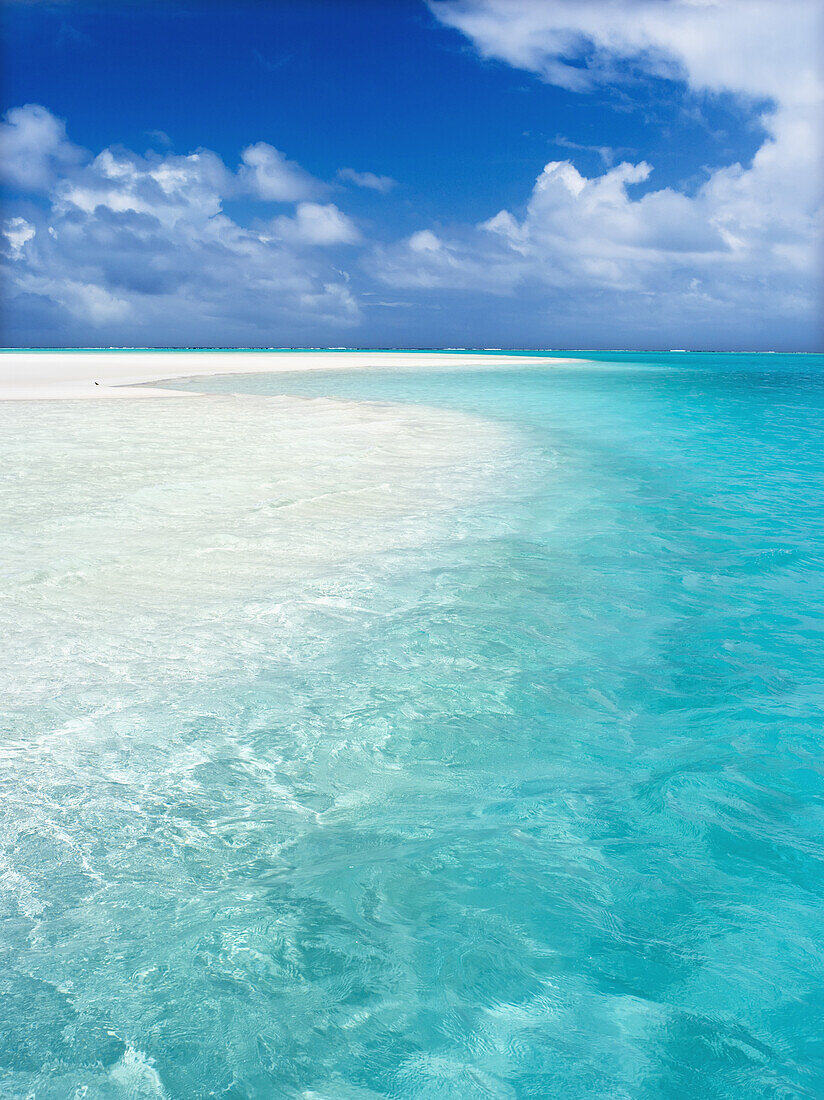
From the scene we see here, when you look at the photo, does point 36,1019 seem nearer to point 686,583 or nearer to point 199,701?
point 199,701

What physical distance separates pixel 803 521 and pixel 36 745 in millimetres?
7456

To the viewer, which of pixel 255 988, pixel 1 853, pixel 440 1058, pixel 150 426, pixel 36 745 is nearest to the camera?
pixel 440 1058

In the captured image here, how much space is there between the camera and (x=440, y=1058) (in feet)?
5.97

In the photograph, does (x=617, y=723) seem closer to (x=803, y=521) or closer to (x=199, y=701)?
(x=199, y=701)

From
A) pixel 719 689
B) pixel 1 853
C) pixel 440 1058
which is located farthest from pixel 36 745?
pixel 719 689

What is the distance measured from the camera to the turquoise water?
185 cm

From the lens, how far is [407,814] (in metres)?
2.73

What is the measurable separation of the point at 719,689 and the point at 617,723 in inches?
28.4

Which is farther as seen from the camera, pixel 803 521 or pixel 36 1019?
pixel 803 521

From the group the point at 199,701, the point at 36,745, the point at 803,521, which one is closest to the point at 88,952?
the point at 36,745

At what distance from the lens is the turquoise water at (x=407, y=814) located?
1.85 meters

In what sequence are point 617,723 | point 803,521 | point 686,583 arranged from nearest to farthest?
1. point 617,723
2. point 686,583
3. point 803,521

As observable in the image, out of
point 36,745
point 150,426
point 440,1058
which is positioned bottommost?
point 440,1058

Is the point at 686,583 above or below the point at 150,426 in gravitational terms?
below
